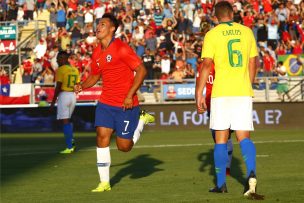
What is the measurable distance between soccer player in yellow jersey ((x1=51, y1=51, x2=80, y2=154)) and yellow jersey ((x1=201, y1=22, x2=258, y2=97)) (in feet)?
32.9

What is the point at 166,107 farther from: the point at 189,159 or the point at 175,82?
the point at 189,159

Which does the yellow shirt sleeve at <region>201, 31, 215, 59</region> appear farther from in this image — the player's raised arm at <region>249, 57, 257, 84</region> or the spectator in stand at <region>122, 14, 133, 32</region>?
the spectator in stand at <region>122, 14, 133, 32</region>

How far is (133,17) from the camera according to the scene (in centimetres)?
Result: 3869

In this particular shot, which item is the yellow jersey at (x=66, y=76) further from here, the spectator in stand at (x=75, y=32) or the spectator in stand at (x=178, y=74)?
the spectator in stand at (x=75, y=32)

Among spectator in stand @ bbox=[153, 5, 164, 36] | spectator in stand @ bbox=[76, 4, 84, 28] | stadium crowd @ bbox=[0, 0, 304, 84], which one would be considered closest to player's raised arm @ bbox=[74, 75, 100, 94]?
stadium crowd @ bbox=[0, 0, 304, 84]

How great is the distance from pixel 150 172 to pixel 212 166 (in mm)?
1399

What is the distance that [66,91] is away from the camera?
2216 centimetres

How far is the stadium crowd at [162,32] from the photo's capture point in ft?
114

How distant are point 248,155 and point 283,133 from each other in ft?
56.9

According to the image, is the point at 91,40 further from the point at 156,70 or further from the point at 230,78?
the point at 230,78

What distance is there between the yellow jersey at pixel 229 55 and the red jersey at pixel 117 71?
1.70 m

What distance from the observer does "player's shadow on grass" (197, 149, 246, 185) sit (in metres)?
14.5

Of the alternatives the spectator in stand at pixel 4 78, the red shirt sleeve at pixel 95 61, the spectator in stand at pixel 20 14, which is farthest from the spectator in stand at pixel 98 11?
the red shirt sleeve at pixel 95 61

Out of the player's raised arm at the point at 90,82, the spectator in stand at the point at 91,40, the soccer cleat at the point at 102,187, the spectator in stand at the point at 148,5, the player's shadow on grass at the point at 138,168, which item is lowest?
the player's shadow on grass at the point at 138,168
